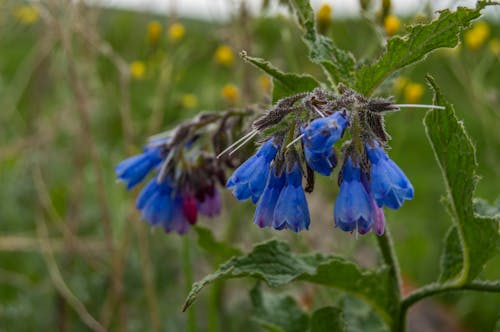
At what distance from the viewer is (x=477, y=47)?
14.0 ft

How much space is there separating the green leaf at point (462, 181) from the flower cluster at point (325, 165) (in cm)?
14

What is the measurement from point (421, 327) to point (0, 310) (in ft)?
7.43

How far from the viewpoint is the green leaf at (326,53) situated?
65.2 inches

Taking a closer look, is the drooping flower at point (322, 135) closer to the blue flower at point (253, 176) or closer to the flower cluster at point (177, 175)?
the blue flower at point (253, 176)

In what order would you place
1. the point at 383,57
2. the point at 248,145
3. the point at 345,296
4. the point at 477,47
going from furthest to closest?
1. the point at 477,47
2. the point at 345,296
3. the point at 248,145
4. the point at 383,57

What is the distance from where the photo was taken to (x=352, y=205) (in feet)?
4.72

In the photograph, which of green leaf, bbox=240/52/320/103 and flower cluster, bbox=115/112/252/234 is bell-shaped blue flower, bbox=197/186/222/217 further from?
green leaf, bbox=240/52/320/103

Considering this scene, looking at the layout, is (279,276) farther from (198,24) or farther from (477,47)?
(198,24)

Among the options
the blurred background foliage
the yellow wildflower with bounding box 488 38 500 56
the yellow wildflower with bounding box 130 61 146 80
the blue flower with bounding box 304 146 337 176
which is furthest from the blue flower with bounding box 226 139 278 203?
the yellow wildflower with bounding box 130 61 146 80

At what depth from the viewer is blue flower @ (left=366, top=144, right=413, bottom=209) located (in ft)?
4.64

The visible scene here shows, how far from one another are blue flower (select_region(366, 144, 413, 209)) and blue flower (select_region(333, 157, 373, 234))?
0.09ft

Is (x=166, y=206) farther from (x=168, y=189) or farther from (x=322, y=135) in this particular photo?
(x=322, y=135)

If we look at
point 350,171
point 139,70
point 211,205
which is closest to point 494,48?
point 139,70

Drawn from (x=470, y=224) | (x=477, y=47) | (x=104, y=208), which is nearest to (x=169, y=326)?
(x=104, y=208)
